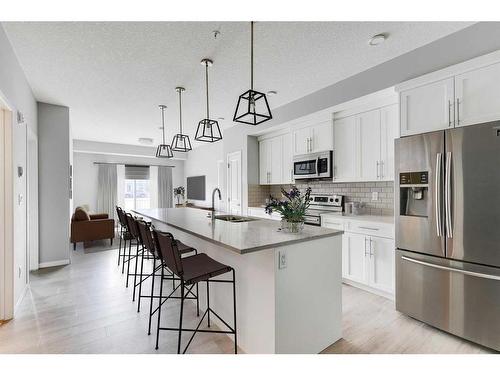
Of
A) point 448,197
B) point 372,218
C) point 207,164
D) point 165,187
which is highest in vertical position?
point 207,164

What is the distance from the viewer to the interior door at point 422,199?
2203 mm

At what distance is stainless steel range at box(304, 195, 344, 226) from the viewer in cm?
362

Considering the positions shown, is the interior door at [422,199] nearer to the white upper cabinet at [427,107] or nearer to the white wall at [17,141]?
the white upper cabinet at [427,107]

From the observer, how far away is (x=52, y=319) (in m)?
2.47

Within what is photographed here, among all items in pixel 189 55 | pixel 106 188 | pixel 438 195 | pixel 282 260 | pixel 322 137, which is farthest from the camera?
pixel 106 188

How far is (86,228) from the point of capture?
17.1ft

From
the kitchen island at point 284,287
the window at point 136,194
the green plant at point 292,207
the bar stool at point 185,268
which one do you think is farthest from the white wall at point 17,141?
the window at point 136,194

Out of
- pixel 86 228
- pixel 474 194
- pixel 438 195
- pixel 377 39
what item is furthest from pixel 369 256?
pixel 86 228

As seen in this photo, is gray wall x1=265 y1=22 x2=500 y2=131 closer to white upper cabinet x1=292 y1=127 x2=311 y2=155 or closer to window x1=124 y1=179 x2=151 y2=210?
white upper cabinet x1=292 y1=127 x2=311 y2=155

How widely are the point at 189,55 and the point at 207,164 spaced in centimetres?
518

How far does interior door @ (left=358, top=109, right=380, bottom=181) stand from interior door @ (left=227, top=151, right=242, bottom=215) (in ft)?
8.64

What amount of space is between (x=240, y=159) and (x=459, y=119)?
3754mm

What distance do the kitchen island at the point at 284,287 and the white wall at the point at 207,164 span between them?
4.98 metres

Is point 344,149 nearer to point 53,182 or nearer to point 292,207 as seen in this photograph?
point 292,207
